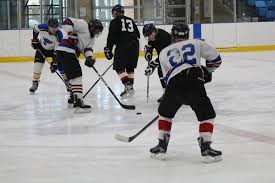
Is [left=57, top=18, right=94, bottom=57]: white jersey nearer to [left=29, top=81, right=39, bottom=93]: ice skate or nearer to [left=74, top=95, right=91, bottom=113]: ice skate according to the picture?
[left=74, top=95, right=91, bottom=113]: ice skate

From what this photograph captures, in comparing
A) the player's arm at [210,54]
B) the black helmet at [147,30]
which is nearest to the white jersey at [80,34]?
the black helmet at [147,30]

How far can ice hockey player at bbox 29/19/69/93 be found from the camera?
234 inches

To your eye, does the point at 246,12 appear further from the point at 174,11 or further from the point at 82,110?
the point at 82,110

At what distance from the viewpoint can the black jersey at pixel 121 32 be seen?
605cm

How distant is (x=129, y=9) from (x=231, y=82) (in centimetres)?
525

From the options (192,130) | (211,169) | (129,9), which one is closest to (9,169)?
(211,169)

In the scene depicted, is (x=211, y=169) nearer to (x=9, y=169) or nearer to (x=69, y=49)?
(x=9, y=169)

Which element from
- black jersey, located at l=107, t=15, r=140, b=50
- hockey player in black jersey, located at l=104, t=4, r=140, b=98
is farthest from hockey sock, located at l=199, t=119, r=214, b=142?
black jersey, located at l=107, t=15, r=140, b=50

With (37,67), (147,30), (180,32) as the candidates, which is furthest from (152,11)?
(180,32)

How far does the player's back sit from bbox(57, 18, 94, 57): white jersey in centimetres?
82

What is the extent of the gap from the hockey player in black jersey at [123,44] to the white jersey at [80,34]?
0.74 meters

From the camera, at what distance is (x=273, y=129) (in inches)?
160

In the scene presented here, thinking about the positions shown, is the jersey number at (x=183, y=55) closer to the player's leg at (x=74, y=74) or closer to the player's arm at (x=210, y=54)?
the player's arm at (x=210, y=54)

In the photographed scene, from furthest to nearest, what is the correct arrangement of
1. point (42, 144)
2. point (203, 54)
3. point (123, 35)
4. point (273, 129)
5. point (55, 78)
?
point (55, 78)
point (123, 35)
point (273, 129)
point (42, 144)
point (203, 54)
